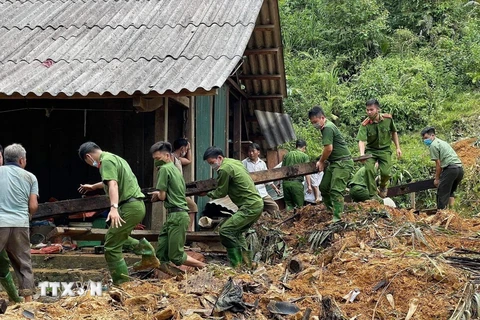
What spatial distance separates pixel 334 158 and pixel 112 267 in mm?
3788

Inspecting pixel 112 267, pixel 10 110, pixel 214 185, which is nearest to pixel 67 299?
pixel 112 267

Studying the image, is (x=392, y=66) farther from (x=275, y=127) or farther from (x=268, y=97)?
Result: (x=268, y=97)

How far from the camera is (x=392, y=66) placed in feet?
66.2

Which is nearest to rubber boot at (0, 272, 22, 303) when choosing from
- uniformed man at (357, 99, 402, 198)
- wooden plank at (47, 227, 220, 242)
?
wooden plank at (47, 227, 220, 242)

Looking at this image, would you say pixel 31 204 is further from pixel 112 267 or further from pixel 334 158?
pixel 334 158

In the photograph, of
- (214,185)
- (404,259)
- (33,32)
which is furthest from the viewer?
(33,32)

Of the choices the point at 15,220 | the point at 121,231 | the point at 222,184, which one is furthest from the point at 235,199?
the point at 15,220

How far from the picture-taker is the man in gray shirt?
712 cm

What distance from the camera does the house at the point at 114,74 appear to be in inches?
348

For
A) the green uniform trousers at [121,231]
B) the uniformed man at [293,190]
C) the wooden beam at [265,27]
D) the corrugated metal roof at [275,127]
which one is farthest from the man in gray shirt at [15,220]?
the corrugated metal roof at [275,127]

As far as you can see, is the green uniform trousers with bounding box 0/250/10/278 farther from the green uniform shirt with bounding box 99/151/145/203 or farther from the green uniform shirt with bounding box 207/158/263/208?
the green uniform shirt with bounding box 207/158/263/208

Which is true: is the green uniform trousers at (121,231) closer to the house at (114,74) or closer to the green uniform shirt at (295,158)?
the house at (114,74)

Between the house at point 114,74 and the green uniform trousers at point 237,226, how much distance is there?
1152 mm

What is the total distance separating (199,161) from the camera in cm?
1156
